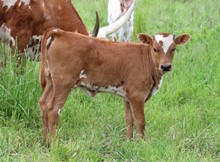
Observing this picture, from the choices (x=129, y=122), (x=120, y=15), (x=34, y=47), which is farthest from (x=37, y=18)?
(x=120, y=15)

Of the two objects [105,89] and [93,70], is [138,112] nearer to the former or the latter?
[105,89]

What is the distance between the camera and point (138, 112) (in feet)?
19.3

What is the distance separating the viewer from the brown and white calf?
5.69m

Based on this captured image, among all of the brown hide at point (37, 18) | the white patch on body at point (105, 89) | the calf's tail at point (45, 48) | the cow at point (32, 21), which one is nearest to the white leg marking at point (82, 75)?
the white patch on body at point (105, 89)

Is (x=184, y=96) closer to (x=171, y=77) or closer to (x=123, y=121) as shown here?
(x=171, y=77)

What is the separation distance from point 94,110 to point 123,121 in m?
0.41

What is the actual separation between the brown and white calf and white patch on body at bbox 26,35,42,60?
922 mm

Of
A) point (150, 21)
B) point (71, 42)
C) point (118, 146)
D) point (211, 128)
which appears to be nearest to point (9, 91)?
point (71, 42)

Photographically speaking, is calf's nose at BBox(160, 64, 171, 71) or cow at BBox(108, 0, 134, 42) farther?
cow at BBox(108, 0, 134, 42)

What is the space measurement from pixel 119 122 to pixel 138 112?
56cm

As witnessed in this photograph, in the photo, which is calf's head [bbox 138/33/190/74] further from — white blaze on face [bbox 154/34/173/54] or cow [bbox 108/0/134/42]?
cow [bbox 108/0/134/42]

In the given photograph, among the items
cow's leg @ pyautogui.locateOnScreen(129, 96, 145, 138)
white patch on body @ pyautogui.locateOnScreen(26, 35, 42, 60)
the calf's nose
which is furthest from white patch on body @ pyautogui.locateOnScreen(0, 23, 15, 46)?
the calf's nose

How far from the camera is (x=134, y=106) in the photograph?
590cm

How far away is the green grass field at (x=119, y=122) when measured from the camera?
5375 mm
